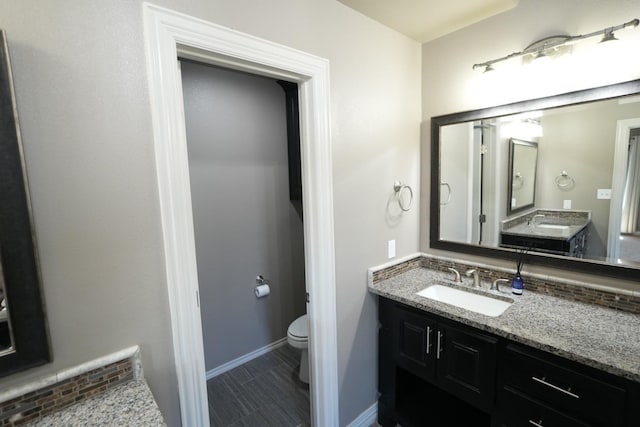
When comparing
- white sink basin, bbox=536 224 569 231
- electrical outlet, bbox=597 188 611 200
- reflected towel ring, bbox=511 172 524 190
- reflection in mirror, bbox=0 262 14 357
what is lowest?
reflection in mirror, bbox=0 262 14 357

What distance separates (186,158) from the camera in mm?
1160

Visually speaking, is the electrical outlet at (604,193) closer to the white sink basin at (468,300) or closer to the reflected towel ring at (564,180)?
the reflected towel ring at (564,180)

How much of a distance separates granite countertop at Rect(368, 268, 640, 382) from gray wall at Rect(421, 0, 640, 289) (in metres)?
0.20

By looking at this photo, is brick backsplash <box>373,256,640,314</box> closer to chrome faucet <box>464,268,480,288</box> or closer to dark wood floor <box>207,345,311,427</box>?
chrome faucet <box>464,268,480,288</box>

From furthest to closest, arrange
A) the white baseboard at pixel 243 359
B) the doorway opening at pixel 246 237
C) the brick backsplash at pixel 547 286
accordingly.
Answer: the white baseboard at pixel 243 359
the doorway opening at pixel 246 237
the brick backsplash at pixel 547 286

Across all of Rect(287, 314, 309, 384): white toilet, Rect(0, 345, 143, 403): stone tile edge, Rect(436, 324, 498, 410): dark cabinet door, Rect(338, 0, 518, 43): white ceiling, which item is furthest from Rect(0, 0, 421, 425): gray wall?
Rect(436, 324, 498, 410): dark cabinet door

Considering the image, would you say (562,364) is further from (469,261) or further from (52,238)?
(52,238)

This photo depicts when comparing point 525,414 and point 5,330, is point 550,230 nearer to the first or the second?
point 525,414

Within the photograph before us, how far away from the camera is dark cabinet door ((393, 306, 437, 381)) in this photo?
1644 mm

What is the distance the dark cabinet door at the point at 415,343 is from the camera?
64.7 inches

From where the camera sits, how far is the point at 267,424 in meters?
2.01

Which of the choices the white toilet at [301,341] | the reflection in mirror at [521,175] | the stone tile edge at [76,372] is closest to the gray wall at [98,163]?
the stone tile edge at [76,372]

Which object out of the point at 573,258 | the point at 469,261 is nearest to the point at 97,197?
the point at 469,261

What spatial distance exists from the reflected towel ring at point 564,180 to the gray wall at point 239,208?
6.56ft
